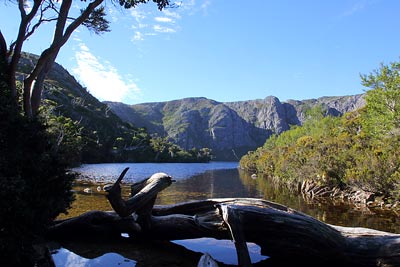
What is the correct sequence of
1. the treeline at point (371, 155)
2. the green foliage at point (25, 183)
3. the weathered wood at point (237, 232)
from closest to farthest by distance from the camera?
the green foliage at point (25, 183) < the weathered wood at point (237, 232) < the treeline at point (371, 155)

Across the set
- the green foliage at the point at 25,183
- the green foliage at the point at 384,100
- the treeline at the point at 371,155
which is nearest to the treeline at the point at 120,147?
the treeline at the point at 371,155

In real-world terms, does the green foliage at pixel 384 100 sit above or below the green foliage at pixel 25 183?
above

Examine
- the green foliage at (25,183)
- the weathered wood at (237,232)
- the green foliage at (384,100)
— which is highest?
the green foliage at (384,100)

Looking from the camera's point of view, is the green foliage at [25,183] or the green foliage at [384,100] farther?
the green foliage at [384,100]

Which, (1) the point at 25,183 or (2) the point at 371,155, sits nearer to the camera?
(1) the point at 25,183

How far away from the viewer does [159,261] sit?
8.37 metres

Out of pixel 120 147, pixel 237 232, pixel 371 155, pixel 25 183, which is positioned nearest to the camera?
pixel 25 183

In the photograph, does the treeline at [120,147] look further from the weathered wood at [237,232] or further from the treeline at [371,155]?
the weathered wood at [237,232]

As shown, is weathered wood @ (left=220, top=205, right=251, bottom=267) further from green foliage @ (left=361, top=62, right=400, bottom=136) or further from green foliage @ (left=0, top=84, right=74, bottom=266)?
green foliage @ (left=361, top=62, right=400, bottom=136)

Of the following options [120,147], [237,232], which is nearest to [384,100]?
[237,232]

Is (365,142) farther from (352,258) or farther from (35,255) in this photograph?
(35,255)

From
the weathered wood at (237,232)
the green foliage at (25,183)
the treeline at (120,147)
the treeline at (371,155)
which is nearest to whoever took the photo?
the green foliage at (25,183)

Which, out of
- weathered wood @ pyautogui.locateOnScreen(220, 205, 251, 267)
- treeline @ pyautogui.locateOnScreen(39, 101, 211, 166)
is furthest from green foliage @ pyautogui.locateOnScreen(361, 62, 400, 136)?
treeline @ pyautogui.locateOnScreen(39, 101, 211, 166)

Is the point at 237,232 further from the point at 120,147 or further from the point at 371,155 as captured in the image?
the point at 120,147
